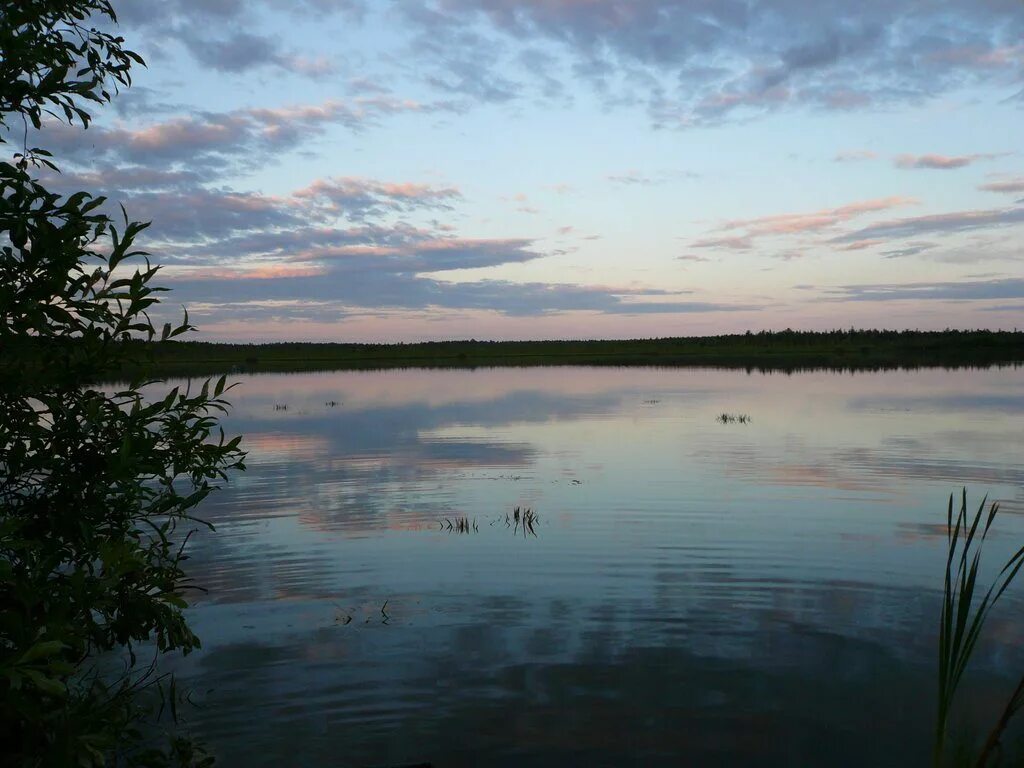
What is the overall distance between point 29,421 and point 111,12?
3074 millimetres

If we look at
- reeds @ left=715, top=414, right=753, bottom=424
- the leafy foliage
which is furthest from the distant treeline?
the leafy foliage

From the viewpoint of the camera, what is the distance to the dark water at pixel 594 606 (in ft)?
25.3

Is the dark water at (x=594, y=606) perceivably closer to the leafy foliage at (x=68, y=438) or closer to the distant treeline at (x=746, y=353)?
the leafy foliage at (x=68, y=438)

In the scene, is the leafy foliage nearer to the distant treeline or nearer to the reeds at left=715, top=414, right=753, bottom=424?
the reeds at left=715, top=414, right=753, bottom=424

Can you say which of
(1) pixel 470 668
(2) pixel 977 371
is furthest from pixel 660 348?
(1) pixel 470 668

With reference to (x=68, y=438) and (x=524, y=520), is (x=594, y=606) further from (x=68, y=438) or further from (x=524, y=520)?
(x=68, y=438)

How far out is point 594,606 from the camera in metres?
11.1

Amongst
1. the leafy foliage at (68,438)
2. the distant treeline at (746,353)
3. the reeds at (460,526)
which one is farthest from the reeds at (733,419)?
the distant treeline at (746,353)

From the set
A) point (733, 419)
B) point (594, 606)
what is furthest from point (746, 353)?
point (594, 606)

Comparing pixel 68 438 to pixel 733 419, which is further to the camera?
pixel 733 419

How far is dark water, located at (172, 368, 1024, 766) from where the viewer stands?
7711 mm

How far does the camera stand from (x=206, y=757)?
22.4 ft

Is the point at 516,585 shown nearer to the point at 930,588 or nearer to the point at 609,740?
the point at 609,740

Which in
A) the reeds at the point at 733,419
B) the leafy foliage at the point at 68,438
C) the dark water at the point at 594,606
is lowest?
the dark water at the point at 594,606
